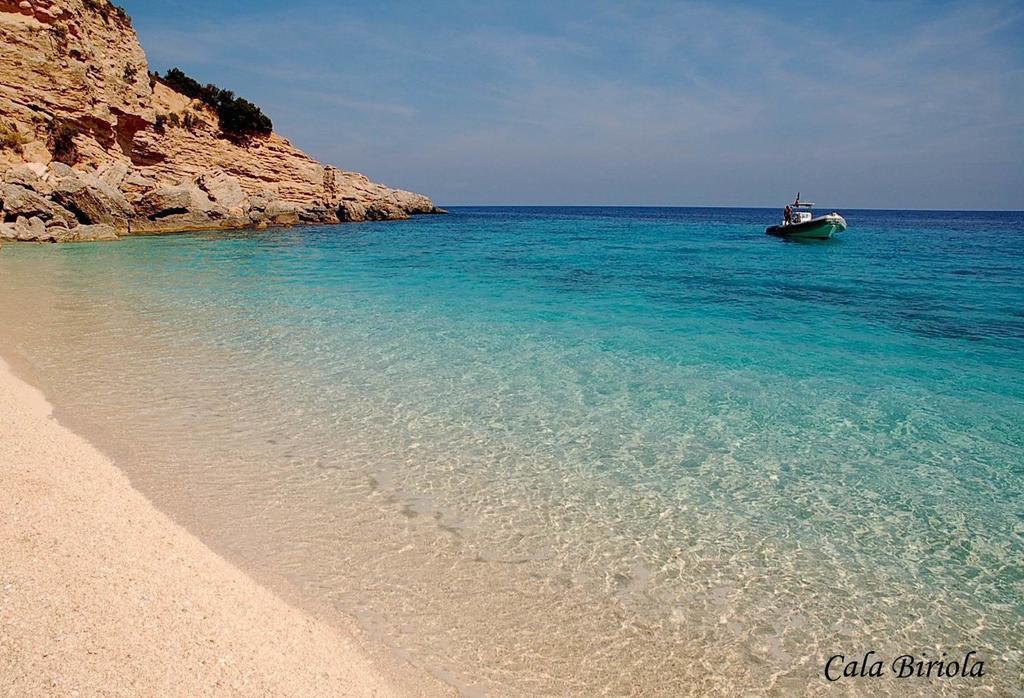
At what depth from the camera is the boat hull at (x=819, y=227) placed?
120 feet

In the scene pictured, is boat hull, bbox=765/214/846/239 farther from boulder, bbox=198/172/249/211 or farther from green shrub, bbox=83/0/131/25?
green shrub, bbox=83/0/131/25

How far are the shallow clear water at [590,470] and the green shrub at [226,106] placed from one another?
35.8 metres

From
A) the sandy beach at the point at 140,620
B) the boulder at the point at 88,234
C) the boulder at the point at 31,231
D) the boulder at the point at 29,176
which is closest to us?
the sandy beach at the point at 140,620

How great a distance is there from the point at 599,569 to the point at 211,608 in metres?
2.54

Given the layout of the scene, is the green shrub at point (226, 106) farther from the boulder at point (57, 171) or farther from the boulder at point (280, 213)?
the boulder at point (57, 171)

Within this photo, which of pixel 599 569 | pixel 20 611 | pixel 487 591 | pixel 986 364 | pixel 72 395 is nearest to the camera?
pixel 20 611

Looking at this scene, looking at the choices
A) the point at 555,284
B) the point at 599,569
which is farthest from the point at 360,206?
the point at 599,569

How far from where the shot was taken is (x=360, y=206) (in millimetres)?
55000

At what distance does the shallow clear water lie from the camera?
3.67 meters

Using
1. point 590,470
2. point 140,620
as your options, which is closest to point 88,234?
point 590,470

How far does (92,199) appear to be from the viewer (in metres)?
30.4

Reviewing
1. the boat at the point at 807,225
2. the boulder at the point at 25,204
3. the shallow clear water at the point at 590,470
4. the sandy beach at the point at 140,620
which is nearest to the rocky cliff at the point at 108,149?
the boulder at the point at 25,204

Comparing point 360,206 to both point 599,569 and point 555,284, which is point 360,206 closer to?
point 555,284

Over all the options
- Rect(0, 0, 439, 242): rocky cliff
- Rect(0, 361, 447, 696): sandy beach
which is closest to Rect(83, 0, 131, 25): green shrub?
Rect(0, 0, 439, 242): rocky cliff
